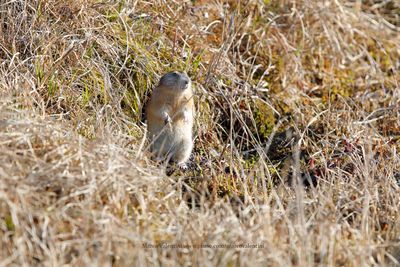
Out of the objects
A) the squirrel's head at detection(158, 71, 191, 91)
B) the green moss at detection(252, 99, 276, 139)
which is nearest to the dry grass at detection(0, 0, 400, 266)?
the green moss at detection(252, 99, 276, 139)

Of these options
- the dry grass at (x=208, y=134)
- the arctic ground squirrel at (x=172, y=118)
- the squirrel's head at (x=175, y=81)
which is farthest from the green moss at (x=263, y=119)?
the squirrel's head at (x=175, y=81)

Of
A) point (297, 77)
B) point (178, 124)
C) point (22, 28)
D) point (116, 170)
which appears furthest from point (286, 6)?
point (116, 170)

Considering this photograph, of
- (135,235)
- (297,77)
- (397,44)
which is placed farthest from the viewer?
(397,44)

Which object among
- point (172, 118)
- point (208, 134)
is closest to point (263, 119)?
point (208, 134)

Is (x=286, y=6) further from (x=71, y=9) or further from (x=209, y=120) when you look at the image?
(x=71, y=9)

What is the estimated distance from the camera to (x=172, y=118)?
579 cm

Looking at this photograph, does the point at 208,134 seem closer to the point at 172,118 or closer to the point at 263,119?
the point at 172,118

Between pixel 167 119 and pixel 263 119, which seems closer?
pixel 167 119

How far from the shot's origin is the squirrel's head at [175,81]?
5.68m

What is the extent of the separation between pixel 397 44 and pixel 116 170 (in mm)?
4534

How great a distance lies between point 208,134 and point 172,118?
483mm

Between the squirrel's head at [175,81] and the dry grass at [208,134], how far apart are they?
362 millimetres

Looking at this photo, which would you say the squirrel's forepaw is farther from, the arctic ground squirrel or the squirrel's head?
the squirrel's head

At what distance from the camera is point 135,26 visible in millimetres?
6402
